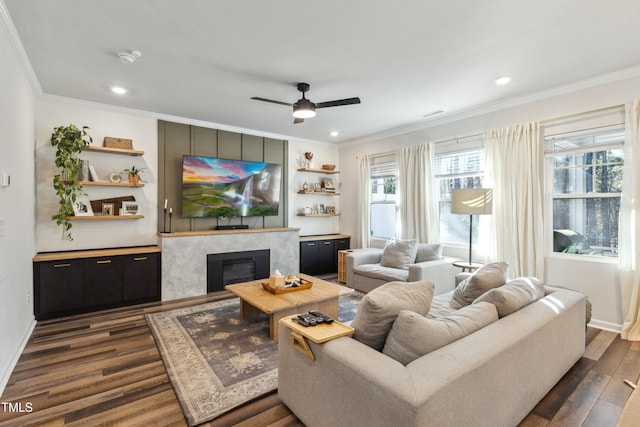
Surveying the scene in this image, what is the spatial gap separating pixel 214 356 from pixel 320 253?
351cm

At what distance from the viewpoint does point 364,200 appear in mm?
6137

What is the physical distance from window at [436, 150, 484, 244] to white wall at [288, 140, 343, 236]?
2.37m

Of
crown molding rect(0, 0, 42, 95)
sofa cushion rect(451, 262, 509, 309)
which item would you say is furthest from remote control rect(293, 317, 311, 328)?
crown molding rect(0, 0, 42, 95)

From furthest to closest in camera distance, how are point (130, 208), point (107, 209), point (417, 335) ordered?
A: 1. point (130, 208)
2. point (107, 209)
3. point (417, 335)

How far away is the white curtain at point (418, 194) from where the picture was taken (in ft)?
16.3

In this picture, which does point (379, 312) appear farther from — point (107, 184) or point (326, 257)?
point (326, 257)

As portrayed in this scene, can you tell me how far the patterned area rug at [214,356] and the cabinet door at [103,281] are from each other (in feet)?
2.31

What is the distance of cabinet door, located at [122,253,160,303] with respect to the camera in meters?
4.07

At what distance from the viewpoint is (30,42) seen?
2648 mm

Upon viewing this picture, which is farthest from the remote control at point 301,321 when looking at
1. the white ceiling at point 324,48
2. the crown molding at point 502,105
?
the crown molding at point 502,105

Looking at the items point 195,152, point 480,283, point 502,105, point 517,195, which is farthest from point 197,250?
point 502,105

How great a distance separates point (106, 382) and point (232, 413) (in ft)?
3.63

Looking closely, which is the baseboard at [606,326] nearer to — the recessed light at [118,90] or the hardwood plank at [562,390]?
the hardwood plank at [562,390]

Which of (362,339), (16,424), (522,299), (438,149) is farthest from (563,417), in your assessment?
(438,149)
